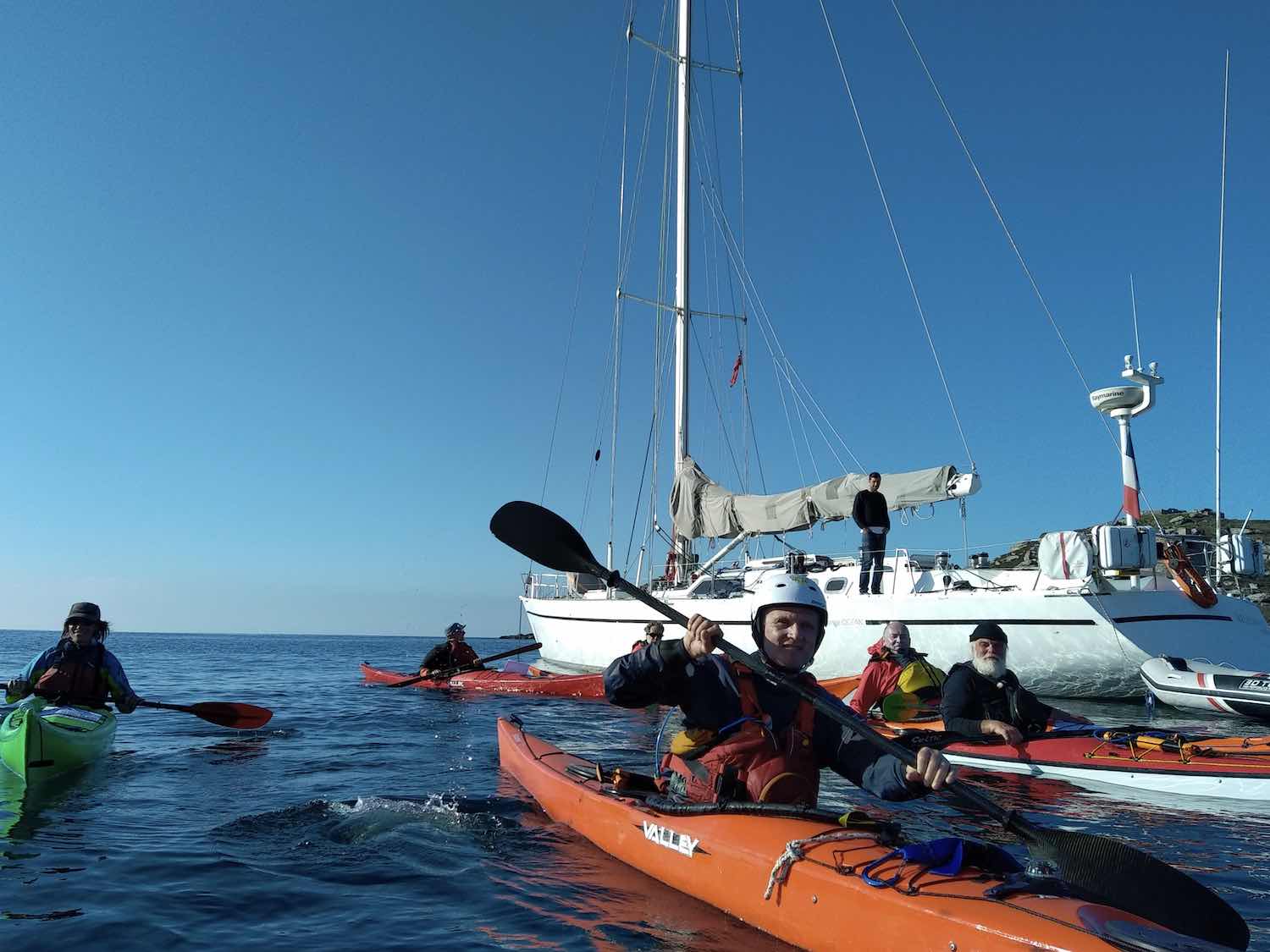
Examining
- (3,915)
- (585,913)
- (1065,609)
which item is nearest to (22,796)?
(3,915)

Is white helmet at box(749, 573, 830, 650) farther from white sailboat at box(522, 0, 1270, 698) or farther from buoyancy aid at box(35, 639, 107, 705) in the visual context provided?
white sailboat at box(522, 0, 1270, 698)

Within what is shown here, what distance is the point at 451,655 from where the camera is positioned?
703 inches

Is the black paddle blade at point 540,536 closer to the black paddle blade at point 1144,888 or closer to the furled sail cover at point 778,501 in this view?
the black paddle blade at point 1144,888

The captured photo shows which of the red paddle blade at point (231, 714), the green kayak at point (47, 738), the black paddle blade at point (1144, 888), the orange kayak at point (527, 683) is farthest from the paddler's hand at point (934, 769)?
the orange kayak at point (527, 683)

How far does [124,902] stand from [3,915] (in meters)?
0.53

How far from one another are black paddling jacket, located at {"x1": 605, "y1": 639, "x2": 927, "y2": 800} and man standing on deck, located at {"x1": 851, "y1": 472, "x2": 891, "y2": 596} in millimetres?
11220

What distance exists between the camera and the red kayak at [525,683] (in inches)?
646

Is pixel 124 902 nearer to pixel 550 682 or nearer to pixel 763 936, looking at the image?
pixel 763 936

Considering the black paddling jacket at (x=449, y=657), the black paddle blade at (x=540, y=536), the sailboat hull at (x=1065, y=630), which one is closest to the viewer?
the black paddle blade at (x=540, y=536)

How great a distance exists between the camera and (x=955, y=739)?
313 inches

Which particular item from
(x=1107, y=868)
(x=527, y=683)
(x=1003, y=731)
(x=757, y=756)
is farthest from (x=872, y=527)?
(x=1107, y=868)

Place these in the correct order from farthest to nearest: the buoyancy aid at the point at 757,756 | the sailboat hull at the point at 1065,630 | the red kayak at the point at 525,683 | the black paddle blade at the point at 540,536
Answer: the red kayak at the point at 525,683 < the sailboat hull at the point at 1065,630 < the black paddle blade at the point at 540,536 < the buoyancy aid at the point at 757,756

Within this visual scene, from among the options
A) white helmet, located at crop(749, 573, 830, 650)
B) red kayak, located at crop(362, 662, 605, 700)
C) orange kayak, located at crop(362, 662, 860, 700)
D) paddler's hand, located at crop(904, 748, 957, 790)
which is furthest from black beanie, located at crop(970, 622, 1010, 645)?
red kayak, located at crop(362, 662, 605, 700)

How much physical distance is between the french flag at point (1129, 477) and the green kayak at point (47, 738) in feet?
50.3
